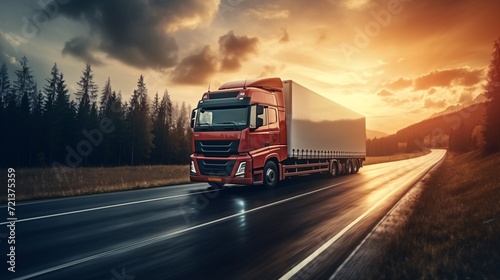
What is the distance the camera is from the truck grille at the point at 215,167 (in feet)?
37.1

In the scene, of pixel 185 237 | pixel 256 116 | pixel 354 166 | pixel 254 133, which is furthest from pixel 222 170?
pixel 354 166

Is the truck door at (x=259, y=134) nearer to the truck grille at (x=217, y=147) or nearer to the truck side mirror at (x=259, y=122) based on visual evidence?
the truck side mirror at (x=259, y=122)

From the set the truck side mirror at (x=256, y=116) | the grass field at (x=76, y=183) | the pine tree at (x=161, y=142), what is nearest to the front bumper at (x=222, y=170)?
the truck side mirror at (x=256, y=116)

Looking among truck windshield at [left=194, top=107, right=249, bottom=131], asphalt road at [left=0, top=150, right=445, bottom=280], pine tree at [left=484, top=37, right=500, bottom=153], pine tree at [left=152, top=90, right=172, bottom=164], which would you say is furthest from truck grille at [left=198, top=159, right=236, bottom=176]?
pine tree at [left=152, top=90, right=172, bottom=164]

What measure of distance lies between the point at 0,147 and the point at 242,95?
170 ft

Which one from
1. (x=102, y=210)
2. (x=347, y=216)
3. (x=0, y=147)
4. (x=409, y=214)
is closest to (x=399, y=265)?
(x=347, y=216)

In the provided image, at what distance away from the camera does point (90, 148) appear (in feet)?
181

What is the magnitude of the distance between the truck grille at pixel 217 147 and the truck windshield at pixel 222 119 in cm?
54

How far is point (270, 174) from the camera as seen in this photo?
1277 centimetres

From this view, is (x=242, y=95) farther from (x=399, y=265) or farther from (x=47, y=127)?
(x=47, y=127)

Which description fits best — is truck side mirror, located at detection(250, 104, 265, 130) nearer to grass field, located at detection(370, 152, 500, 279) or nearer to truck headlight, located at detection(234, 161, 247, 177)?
truck headlight, located at detection(234, 161, 247, 177)

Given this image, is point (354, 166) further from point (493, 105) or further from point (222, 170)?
point (493, 105)

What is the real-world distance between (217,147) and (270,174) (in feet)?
9.12

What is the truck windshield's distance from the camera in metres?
11.4
